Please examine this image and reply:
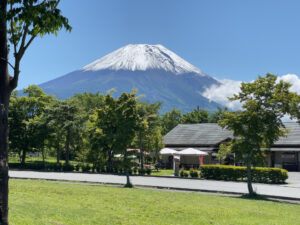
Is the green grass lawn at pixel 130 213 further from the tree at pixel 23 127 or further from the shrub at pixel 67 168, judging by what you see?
the tree at pixel 23 127

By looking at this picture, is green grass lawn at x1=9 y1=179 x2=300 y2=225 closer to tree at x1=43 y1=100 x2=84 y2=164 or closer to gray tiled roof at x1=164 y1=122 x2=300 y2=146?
tree at x1=43 y1=100 x2=84 y2=164

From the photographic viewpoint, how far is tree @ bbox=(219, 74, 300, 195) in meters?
18.0

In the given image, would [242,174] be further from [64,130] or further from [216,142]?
[64,130]

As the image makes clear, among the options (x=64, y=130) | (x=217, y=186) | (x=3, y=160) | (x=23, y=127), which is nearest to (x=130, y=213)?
(x=3, y=160)

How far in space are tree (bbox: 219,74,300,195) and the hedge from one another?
9097 millimetres

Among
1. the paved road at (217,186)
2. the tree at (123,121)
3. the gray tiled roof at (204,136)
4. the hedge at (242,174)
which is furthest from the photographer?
the gray tiled roof at (204,136)

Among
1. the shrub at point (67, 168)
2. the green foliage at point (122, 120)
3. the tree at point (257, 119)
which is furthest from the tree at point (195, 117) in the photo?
the tree at point (257, 119)

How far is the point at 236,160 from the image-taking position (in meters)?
18.7

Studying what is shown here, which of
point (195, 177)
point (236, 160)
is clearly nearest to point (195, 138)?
point (195, 177)

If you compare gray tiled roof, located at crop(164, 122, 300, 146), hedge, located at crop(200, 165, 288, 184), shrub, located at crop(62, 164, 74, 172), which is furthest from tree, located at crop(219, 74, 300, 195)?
gray tiled roof, located at crop(164, 122, 300, 146)

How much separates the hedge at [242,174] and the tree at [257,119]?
358 inches

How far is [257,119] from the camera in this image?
59.7 feet

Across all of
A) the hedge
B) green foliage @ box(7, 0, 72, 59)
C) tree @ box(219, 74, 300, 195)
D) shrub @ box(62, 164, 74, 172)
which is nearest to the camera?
green foliage @ box(7, 0, 72, 59)

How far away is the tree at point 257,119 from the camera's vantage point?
17969 millimetres
